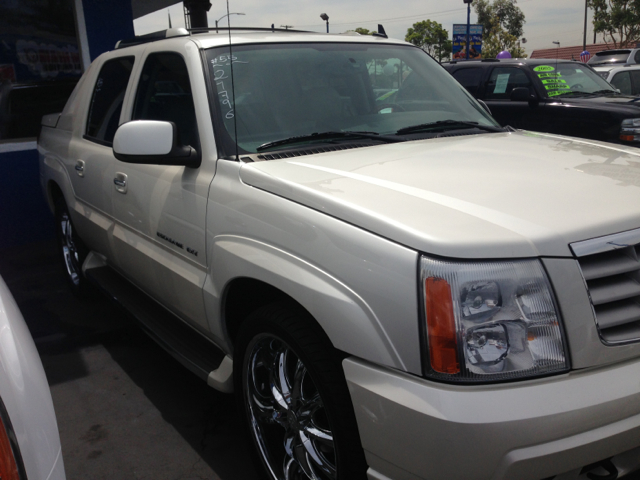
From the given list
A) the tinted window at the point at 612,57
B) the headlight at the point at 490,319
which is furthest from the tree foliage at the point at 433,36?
the headlight at the point at 490,319

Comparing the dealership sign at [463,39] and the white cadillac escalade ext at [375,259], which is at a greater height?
the dealership sign at [463,39]

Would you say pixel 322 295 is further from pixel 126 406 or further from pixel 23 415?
pixel 126 406

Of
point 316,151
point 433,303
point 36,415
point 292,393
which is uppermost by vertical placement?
point 316,151

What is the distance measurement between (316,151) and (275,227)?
642mm

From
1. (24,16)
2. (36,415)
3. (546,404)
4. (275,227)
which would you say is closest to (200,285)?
(275,227)

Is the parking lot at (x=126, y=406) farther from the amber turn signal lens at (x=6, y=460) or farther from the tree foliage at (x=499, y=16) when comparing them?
the tree foliage at (x=499, y=16)

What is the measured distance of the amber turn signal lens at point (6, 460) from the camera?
1214mm

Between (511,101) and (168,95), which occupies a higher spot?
(168,95)

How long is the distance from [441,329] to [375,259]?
0.27m

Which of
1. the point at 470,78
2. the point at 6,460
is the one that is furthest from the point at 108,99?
the point at 470,78

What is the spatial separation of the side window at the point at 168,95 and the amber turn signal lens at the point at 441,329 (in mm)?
1508

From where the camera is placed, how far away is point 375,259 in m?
1.72

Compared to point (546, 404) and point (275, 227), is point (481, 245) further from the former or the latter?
point (275, 227)

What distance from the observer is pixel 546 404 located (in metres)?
1.57
